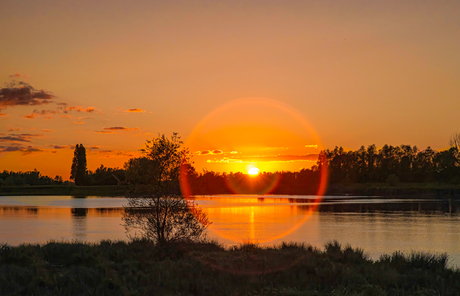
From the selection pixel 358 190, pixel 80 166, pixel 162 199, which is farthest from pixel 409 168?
pixel 162 199

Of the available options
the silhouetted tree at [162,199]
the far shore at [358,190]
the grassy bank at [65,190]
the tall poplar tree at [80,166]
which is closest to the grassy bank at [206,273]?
the silhouetted tree at [162,199]

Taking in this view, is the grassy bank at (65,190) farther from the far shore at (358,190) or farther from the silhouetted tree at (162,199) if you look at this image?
the silhouetted tree at (162,199)

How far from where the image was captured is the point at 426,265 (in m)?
19.1

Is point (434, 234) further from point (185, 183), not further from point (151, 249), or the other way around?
point (151, 249)

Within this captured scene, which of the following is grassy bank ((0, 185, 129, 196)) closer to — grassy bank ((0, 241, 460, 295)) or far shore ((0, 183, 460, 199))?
far shore ((0, 183, 460, 199))

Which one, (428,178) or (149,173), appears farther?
(428,178)

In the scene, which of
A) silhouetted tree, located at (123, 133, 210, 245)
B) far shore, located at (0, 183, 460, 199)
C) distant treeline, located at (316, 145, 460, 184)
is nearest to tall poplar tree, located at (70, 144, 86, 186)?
far shore, located at (0, 183, 460, 199)

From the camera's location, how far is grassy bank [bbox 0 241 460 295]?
14219 mm

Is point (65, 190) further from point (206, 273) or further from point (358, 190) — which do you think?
point (206, 273)

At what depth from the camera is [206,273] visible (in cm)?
1636

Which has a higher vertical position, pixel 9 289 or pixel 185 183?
pixel 185 183

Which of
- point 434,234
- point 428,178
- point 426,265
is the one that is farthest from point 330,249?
point 428,178

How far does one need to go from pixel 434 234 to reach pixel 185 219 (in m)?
25.5

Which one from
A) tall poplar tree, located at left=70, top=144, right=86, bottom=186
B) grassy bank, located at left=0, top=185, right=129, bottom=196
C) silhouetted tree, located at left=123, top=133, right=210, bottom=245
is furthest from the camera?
tall poplar tree, located at left=70, top=144, right=86, bottom=186
